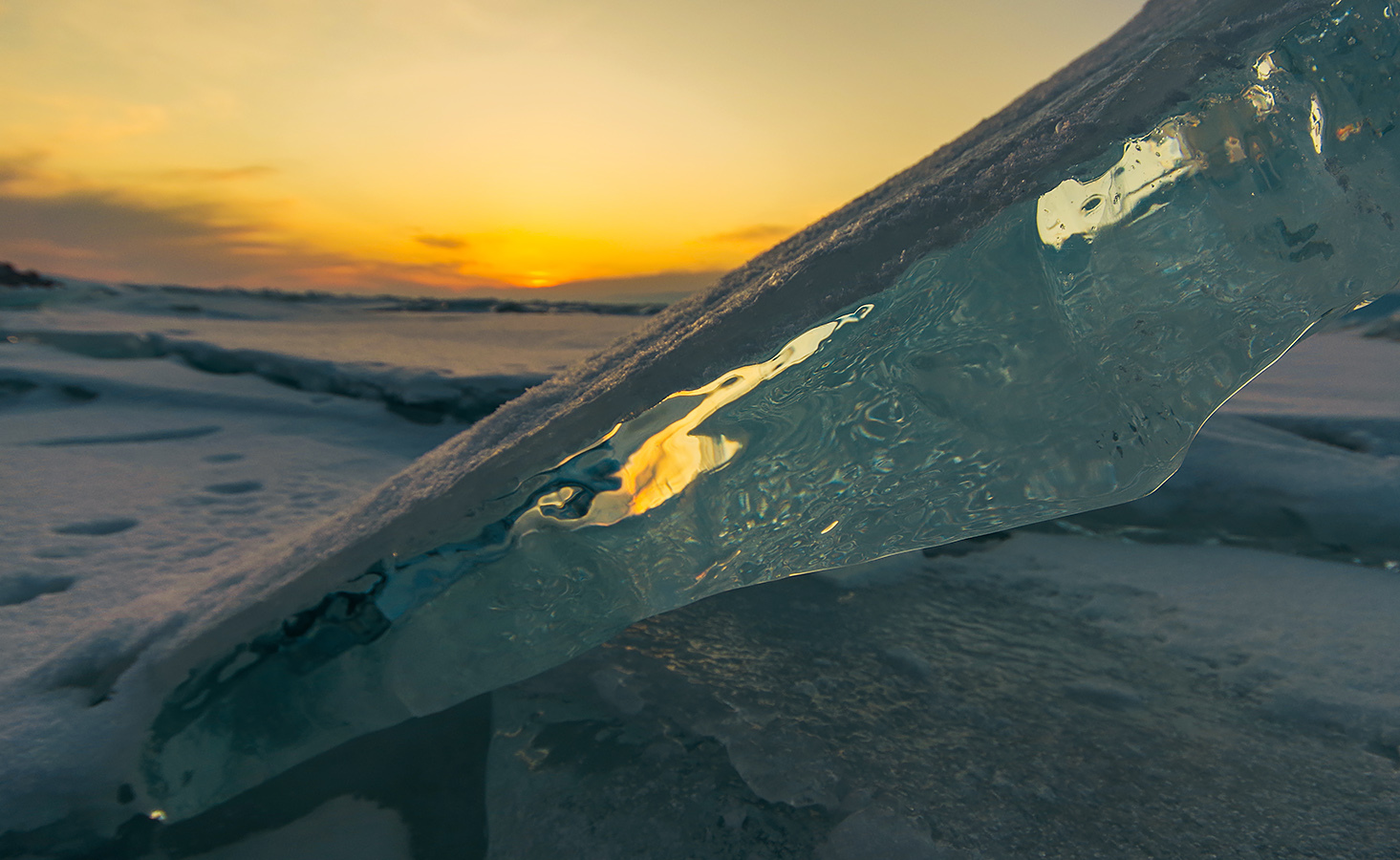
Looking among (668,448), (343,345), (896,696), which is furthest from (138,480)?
(343,345)

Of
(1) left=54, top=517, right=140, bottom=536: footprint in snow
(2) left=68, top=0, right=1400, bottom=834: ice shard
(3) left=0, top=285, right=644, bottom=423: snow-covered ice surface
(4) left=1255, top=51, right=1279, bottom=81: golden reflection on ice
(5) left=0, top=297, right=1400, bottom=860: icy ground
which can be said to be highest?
(3) left=0, top=285, right=644, bottom=423: snow-covered ice surface

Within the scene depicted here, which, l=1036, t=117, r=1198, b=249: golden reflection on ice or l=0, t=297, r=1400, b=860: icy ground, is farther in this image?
l=0, t=297, r=1400, b=860: icy ground

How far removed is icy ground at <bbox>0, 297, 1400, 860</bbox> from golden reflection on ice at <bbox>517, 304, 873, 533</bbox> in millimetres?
318

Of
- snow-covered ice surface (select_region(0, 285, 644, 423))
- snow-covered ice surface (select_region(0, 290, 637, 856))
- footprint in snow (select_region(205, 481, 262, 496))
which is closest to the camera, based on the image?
snow-covered ice surface (select_region(0, 290, 637, 856))

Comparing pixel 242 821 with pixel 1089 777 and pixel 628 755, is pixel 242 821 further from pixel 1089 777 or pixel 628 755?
pixel 1089 777

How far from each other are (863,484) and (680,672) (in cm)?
45

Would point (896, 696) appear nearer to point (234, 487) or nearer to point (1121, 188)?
point (1121, 188)

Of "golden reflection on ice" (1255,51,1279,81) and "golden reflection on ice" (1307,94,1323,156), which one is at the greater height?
"golden reflection on ice" (1255,51,1279,81)

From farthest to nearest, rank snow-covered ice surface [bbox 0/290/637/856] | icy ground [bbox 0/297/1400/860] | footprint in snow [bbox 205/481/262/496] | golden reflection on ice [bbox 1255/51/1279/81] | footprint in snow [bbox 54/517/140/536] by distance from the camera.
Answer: footprint in snow [bbox 205/481/262/496] < footprint in snow [bbox 54/517/140/536] < snow-covered ice surface [bbox 0/290/637/856] < icy ground [bbox 0/297/1400/860] < golden reflection on ice [bbox 1255/51/1279/81]

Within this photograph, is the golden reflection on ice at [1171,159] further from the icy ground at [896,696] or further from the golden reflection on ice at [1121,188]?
the icy ground at [896,696]

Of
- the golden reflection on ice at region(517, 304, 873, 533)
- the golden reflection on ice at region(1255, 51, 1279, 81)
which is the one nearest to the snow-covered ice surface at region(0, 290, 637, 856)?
the golden reflection on ice at region(517, 304, 873, 533)

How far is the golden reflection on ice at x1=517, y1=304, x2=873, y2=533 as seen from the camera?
68 cm

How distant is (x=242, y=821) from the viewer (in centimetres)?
76

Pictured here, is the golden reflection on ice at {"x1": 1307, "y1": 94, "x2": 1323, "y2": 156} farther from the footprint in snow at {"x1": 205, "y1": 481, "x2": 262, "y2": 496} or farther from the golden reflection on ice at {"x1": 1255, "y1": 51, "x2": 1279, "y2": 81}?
the footprint in snow at {"x1": 205, "y1": 481, "x2": 262, "y2": 496}
